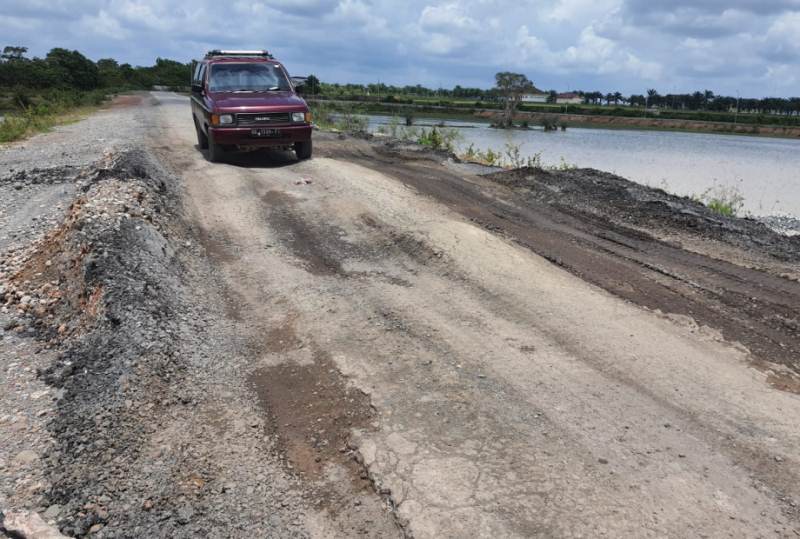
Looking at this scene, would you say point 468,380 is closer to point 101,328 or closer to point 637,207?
point 101,328

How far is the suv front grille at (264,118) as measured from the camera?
1130cm

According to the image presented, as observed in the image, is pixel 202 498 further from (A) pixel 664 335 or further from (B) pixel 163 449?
(A) pixel 664 335

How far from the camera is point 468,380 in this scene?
453cm

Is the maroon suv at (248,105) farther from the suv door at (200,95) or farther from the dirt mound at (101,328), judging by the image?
the dirt mound at (101,328)

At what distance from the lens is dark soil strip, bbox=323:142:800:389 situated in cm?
585

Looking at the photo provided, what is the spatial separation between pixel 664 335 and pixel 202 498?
432 centimetres

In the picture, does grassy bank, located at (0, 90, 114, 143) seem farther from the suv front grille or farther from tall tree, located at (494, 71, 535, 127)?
tall tree, located at (494, 71, 535, 127)

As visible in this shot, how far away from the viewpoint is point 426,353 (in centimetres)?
495

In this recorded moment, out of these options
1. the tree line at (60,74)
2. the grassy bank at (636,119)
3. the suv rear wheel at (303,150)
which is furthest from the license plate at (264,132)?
the grassy bank at (636,119)

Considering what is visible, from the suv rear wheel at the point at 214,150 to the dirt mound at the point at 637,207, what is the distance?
6070 mm

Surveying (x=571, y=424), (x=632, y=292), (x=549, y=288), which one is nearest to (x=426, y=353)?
(x=571, y=424)

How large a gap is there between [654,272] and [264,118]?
25.5 feet

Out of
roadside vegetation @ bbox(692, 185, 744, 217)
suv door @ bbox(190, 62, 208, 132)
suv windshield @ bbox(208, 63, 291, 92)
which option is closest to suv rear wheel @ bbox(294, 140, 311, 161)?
suv windshield @ bbox(208, 63, 291, 92)

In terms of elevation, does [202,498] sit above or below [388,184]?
below
